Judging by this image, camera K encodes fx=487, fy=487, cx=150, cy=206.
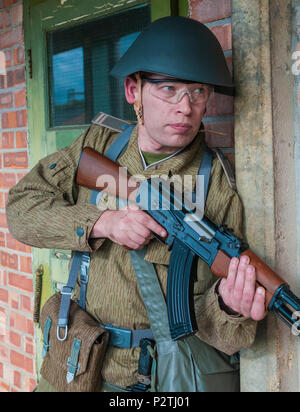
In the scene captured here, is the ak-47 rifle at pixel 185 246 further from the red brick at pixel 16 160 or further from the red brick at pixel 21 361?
the red brick at pixel 21 361

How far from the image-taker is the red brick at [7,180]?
2.29 metres

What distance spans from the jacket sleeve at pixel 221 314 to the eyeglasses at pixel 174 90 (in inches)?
10.0

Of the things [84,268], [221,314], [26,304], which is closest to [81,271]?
[84,268]

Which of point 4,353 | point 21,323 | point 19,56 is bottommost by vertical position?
point 4,353

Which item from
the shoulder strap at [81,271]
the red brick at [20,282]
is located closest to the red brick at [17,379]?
the red brick at [20,282]

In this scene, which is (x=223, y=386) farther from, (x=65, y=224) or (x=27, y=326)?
(x=27, y=326)

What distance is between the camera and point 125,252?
1.33 metres

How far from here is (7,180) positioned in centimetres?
232

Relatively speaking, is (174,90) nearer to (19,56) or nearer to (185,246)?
(185,246)

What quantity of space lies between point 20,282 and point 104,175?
3.94 feet

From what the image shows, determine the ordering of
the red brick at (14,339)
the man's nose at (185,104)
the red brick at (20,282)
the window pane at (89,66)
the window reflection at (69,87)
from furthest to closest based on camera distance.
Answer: the red brick at (14,339) → the red brick at (20,282) → the window reflection at (69,87) → the window pane at (89,66) → the man's nose at (185,104)

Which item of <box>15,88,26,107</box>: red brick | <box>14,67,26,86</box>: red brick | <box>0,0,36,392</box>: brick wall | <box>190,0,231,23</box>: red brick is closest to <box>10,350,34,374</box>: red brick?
<box>0,0,36,392</box>: brick wall
